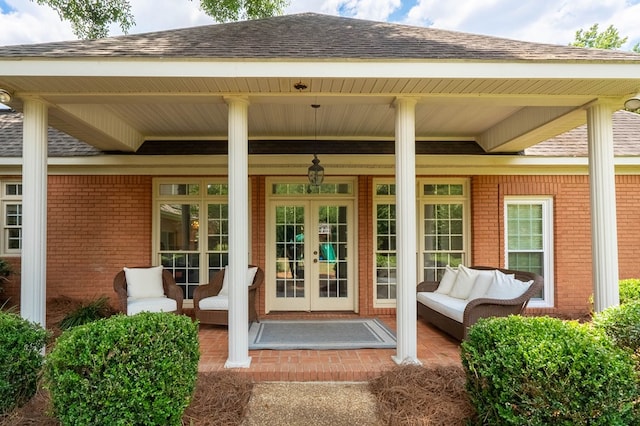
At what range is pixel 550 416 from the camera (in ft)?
7.80

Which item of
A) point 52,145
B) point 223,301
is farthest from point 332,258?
point 52,145

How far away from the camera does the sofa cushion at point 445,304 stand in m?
4.98

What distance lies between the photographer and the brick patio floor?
3.89 metres

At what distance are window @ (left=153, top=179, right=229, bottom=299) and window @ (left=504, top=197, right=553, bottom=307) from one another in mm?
5343

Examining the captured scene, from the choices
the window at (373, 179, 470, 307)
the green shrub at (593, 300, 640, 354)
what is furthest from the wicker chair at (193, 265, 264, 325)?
the green shrub at (593, 300, 640, 354)

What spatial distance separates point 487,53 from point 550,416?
3.42 meters

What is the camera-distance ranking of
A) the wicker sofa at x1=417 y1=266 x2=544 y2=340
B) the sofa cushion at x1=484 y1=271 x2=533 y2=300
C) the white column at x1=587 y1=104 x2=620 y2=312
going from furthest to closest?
the sofa cushion at x1=484 y1=271 x2=533 y2=300
the wicker sofa at x1=417 y1=266 x2=544 y2=340
the white column at x1=587 y1=104 x2=620 y2=312

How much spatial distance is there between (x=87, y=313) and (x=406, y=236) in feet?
16.7

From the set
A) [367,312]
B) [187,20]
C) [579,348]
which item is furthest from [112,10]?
[579,348]

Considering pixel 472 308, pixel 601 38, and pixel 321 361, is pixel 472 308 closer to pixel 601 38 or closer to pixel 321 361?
pixel 321 361

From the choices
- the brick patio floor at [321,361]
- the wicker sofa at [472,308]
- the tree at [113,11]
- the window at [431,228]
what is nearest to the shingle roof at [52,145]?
the brick patio floor at [321,361]

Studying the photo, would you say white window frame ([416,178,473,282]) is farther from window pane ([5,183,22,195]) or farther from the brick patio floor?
window pane ([5,183,22,195])

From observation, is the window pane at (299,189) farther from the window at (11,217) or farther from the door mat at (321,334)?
the window at (11,217)

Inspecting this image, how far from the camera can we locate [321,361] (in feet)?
13.9
